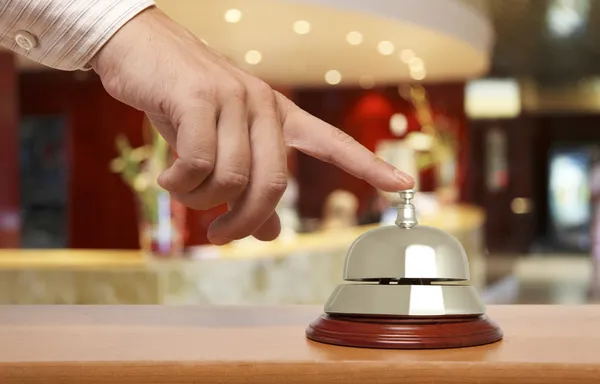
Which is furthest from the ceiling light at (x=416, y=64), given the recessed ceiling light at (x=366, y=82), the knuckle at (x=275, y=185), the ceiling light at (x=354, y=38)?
the knuckle at (x=275, y=185)

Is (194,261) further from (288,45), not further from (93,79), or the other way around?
(93,79)

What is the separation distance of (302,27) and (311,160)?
5.03 metres

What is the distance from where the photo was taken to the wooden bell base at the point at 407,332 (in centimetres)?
71

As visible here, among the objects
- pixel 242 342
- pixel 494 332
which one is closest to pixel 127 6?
pixel 242 342

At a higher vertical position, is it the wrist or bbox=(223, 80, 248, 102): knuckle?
the wrist

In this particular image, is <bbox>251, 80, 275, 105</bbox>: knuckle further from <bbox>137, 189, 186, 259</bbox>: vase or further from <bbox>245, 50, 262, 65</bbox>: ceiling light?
<bbox>245, 50, 262, 65</bbox>: ceiling light

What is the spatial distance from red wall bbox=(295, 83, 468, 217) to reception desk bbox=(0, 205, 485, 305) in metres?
5.92

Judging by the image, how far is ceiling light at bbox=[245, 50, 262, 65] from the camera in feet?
25.9

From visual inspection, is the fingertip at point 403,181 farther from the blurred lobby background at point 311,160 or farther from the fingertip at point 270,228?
the blurred lobby background at point 311,160

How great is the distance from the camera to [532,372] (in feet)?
2.13

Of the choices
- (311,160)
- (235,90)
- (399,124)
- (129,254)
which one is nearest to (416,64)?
(399,124)

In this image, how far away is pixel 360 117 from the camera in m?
11.2

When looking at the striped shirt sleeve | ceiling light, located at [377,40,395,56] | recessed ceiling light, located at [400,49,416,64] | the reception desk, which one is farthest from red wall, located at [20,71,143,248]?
the striped shirt sleeve

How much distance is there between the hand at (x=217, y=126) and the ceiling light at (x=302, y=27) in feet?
18.5
